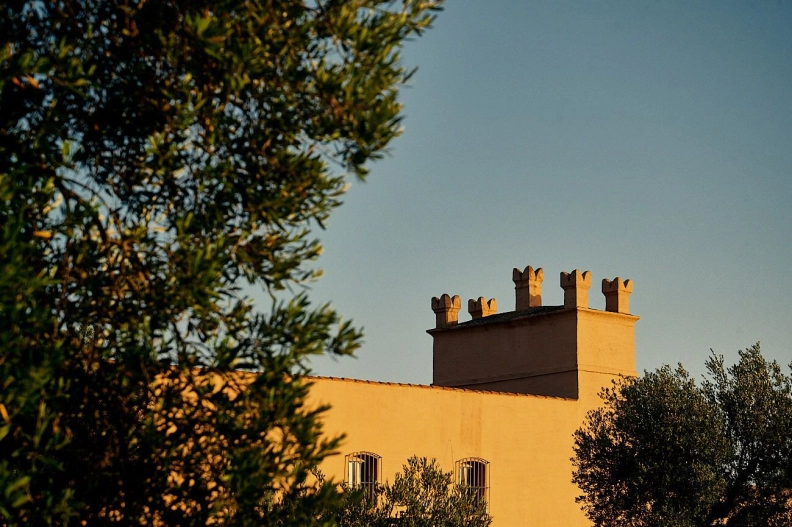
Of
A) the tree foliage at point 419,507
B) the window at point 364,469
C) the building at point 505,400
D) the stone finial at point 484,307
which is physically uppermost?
the stone finial at point 484,307

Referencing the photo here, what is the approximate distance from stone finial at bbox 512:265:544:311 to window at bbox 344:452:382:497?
8485 millimetres

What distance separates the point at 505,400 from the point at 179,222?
2064cm

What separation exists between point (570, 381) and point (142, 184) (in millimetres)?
22523

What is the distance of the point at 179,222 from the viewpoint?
7.20 metres

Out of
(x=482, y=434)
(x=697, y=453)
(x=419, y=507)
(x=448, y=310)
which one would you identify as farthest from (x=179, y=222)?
(x=448, y=310)

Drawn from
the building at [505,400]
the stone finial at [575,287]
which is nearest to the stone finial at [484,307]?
the building at [505,400]

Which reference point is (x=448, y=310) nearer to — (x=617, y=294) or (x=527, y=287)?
(x=527, y=287)

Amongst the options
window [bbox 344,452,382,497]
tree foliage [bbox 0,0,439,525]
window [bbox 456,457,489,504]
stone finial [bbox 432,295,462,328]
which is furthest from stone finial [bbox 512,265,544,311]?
tree foliage [bbox 0,0,439,525]

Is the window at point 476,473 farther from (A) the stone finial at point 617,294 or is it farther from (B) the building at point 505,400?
(A) the stone finial at point 617,294

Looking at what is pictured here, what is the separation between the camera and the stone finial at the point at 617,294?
30281 mm

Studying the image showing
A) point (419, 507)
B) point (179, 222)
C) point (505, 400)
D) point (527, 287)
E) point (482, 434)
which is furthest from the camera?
point (527, 287)

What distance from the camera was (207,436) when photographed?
725 centimetres

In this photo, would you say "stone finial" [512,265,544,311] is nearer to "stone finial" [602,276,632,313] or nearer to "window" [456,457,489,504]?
"stone finial" [602,276,632,313]

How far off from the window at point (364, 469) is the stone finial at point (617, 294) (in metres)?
9.61
